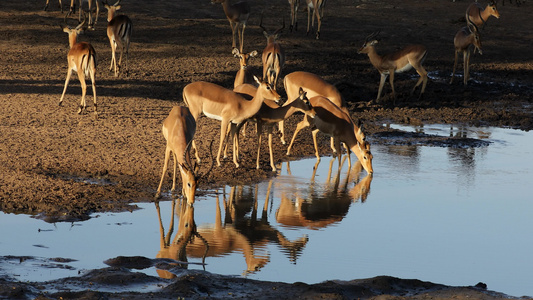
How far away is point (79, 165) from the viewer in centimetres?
913

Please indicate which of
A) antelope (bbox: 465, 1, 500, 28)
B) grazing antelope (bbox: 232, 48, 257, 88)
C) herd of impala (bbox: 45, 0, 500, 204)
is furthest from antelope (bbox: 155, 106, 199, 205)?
antelope (bbox: 465, 1, 500, 28)

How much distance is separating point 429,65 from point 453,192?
30.7 feet

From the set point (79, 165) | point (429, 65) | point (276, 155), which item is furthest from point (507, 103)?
point (79, 165)

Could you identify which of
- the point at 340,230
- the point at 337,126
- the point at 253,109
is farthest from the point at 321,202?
the point at 337,126

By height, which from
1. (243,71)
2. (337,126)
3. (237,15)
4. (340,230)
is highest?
(237,15)

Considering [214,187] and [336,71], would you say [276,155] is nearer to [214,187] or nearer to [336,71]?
[214,187]

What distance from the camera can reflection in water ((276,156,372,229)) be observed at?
7.87 meters

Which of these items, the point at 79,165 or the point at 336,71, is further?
the point at 336,71

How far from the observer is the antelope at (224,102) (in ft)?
31.2

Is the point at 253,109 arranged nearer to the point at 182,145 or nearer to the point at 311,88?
the point at 182,145

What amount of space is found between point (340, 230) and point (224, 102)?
107 inches

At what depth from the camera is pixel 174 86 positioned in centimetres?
1509

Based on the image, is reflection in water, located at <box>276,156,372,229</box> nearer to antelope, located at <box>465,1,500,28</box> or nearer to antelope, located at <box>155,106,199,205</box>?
antelope, located at <box>155,106,199,205</box>

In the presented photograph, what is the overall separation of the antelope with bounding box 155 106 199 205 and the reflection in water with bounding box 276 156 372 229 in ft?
3.09
